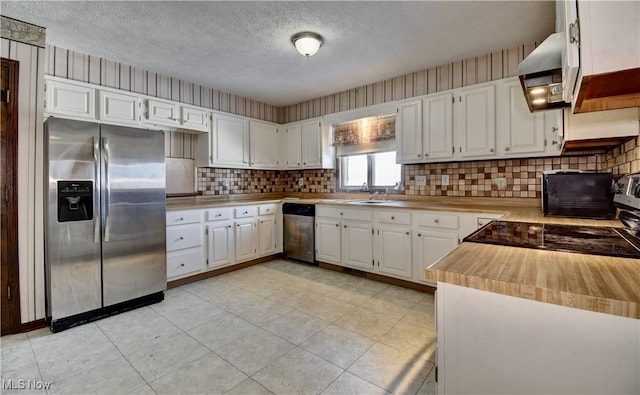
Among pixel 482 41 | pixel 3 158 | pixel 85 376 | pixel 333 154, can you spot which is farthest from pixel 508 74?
pixel 3 158

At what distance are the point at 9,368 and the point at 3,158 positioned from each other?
4.98 feet

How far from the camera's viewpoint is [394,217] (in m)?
3.22

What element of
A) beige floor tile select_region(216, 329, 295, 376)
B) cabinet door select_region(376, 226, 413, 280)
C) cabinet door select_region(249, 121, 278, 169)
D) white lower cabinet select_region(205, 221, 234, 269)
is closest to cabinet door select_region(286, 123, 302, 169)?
cabinet door select_region(249, 121, 278, 169)

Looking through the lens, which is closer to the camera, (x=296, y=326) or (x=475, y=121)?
(x=296, y=326)

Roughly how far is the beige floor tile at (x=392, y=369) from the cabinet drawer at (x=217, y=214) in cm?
234

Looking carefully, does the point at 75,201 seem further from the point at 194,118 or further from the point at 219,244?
the point at 194,118

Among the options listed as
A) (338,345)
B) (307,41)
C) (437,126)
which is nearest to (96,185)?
(307,41)

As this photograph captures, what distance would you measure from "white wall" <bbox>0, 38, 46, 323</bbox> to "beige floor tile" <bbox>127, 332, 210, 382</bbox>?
1198 millimetres

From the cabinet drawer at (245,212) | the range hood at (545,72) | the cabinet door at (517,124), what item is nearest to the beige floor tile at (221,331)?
the cabinet drawer at (245,212)

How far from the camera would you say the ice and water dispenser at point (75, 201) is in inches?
92.4

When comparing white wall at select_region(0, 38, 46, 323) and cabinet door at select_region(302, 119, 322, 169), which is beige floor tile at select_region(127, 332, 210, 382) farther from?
cabinet door at select_region(302, 119, 322, 169)

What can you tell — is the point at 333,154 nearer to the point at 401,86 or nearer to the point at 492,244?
the point at 401,86

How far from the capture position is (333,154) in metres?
4.49

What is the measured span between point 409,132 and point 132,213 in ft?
9.77
